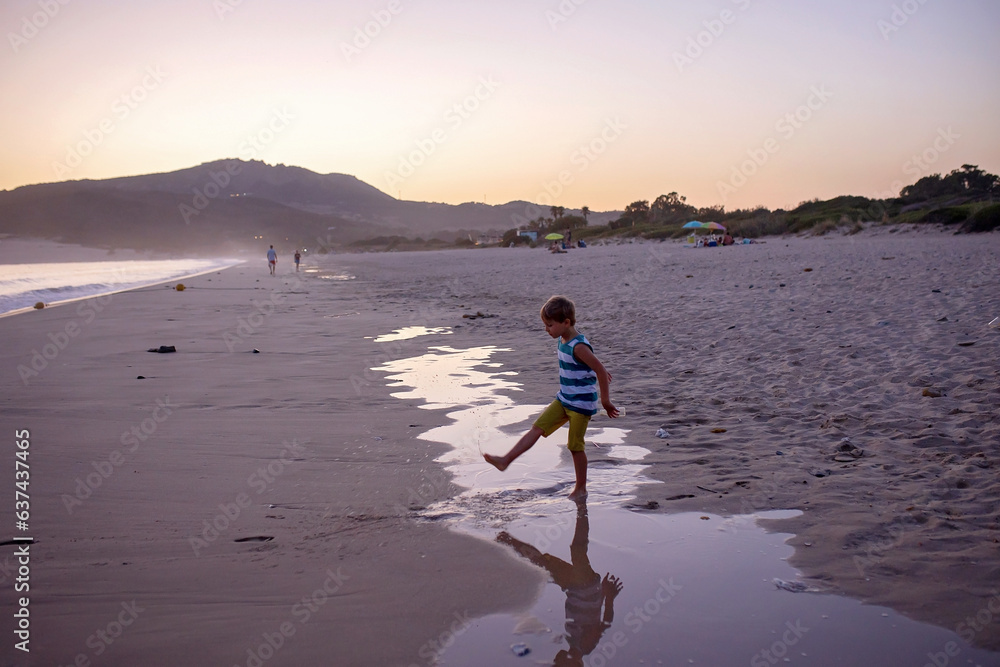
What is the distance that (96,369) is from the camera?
7281 mm

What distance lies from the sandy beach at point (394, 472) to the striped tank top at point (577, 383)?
0.64m

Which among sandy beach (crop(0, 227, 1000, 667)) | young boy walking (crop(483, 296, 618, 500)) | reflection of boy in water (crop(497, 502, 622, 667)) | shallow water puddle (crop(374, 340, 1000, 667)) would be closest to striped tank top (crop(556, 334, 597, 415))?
young boy walking (crop(483, 296, 618, 500))

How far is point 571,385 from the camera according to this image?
4047 mm

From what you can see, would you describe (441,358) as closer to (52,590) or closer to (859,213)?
(52,590)

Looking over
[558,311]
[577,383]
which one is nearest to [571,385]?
[577,383]

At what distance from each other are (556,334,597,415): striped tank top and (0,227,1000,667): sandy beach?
25.2 inches

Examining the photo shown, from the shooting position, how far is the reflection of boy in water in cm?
234

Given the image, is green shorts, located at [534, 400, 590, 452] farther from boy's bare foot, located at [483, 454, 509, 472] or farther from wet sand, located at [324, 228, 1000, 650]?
wet sand, located at [324, 228, 1000, 650]

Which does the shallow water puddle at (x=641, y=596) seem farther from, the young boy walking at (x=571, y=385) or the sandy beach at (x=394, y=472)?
the young boy walking at (x=571, y=385)

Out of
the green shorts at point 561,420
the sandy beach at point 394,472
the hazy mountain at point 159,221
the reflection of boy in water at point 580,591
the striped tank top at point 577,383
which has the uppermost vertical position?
the hazy mountain at point 159,221

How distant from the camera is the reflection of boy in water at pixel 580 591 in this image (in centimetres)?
234

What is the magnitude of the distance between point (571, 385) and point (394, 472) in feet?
4.17

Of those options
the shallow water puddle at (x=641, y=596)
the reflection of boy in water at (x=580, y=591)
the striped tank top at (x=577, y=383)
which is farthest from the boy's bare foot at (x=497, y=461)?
the reflection of boy in water at (x=580, y=591)

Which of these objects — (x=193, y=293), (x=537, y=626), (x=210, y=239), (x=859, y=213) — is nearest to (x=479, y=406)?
(x=537, y=626)
